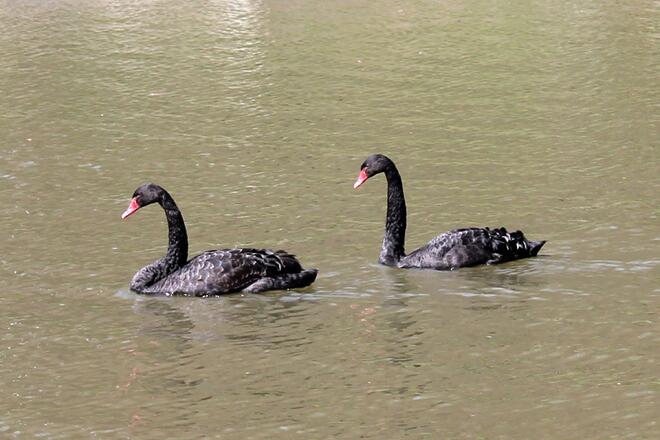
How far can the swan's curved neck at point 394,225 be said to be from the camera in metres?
13.9

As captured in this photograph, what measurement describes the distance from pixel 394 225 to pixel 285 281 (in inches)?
65.9

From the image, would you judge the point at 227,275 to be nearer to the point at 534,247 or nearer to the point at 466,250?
the point at 466,250

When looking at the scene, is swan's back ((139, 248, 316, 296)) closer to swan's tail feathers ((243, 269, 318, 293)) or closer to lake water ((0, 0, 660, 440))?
swan's tail feathers ((243, 269, 318, 293))

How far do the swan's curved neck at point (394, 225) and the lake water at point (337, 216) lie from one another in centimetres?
21

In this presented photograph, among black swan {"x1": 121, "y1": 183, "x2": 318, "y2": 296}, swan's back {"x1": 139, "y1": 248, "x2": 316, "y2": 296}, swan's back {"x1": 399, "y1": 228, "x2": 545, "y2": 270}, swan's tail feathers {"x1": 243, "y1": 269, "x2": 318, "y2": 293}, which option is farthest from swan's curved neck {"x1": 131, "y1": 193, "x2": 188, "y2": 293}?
swan's back {"x1": 399, "y1": 228, "x2": 545, "y2": 270}

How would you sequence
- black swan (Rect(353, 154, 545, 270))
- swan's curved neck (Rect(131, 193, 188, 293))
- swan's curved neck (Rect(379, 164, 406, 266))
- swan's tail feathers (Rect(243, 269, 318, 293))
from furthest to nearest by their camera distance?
1. swan's curved neck (Rect(379, 164, 406, 266))
2. black swan (Rect(353, 154, 545, 270))
3. swan's curved neck (Rect(131, 193, 188, 293))
4. swan's tail feathers (Rect(243, 269, 318, 293))

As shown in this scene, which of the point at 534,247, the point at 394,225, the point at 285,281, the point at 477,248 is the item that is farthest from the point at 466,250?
the point at 285,281

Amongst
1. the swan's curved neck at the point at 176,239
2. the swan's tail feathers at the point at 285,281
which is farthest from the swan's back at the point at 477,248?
the swan's curved neck at the point at 176,239

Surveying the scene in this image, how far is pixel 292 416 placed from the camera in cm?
973

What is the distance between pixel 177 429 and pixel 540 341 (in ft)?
9.88

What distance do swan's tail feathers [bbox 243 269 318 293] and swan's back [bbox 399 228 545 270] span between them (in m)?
1.21

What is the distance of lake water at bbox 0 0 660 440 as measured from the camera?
10.1 m

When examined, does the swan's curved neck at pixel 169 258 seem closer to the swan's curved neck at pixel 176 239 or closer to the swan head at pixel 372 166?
the swan's curved neck at pixel 176 239

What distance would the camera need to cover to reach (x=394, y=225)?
560 inches
